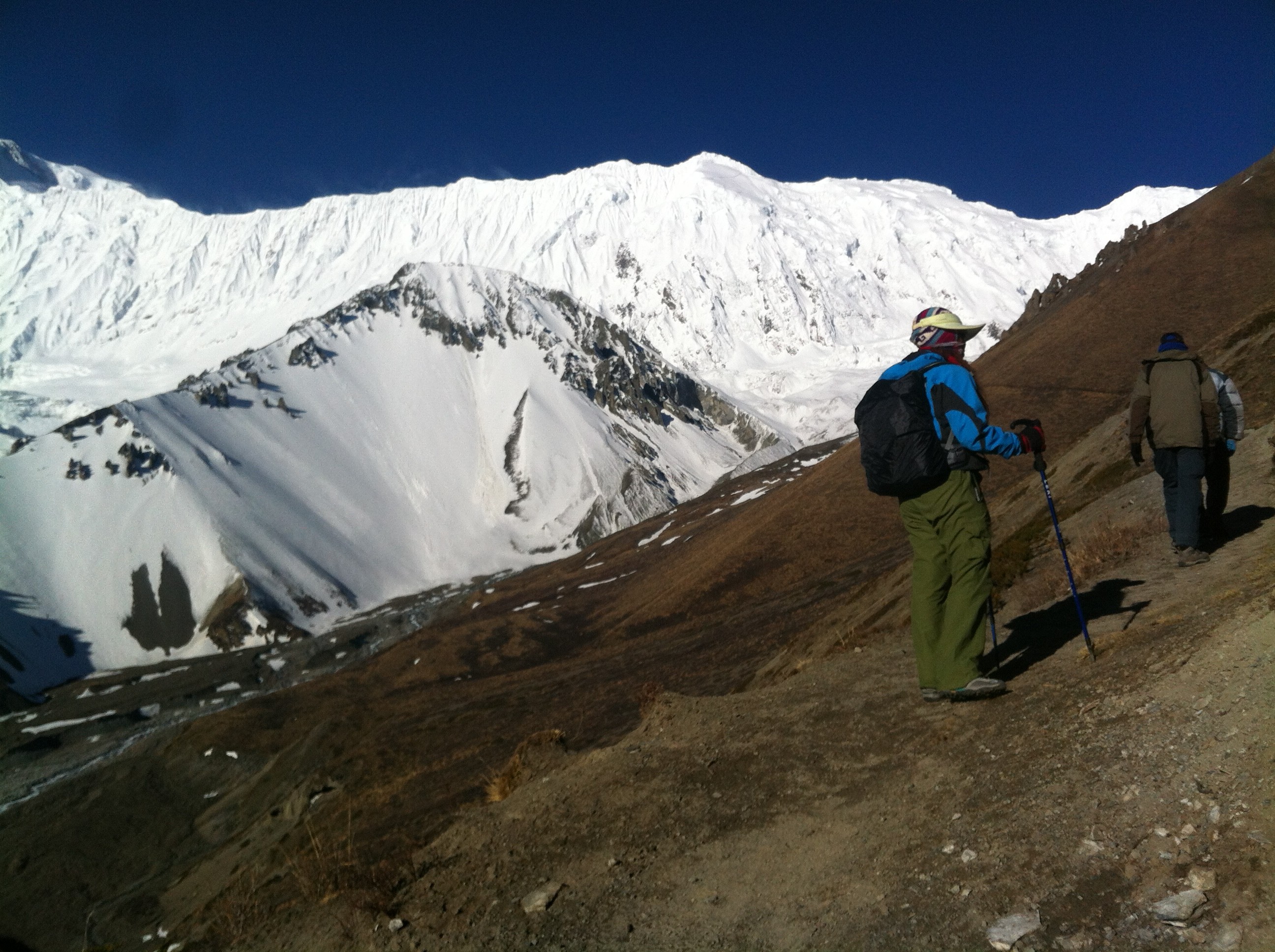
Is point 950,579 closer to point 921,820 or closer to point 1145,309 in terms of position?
point 921,820

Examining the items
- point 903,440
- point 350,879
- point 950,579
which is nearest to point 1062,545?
point 950,579

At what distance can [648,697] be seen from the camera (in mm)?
9898

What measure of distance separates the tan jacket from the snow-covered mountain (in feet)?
405

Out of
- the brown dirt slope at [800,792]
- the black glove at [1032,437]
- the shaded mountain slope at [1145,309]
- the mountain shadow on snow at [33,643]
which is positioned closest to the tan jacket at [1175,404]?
the brown dirt slope at [800,792]

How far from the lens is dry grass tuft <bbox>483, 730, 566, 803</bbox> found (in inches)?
333

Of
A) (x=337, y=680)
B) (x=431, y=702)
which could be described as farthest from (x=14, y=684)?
(x=431, y=702)

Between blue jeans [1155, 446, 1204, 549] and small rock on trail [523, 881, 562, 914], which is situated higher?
blue jeans [1155, 446, 1204, 549]

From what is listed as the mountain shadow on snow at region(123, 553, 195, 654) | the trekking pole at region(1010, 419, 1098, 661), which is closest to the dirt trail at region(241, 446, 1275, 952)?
the trekking pole at region(1010, 419, 1098, 661)

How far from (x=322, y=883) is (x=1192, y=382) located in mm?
9571

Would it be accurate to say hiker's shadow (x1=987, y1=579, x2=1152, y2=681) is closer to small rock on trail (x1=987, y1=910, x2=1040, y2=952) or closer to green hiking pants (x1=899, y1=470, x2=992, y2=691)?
green hiking pants (x1=899, y1=470, x2=992, y2=691)

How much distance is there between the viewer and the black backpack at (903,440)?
6.81 meters

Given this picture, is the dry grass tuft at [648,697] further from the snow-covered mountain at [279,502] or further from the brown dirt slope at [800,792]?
the snow-covered mountain at [279,502]

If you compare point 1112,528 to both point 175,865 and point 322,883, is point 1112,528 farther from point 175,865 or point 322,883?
point 175,865

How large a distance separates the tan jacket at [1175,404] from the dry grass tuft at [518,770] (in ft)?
23.1
